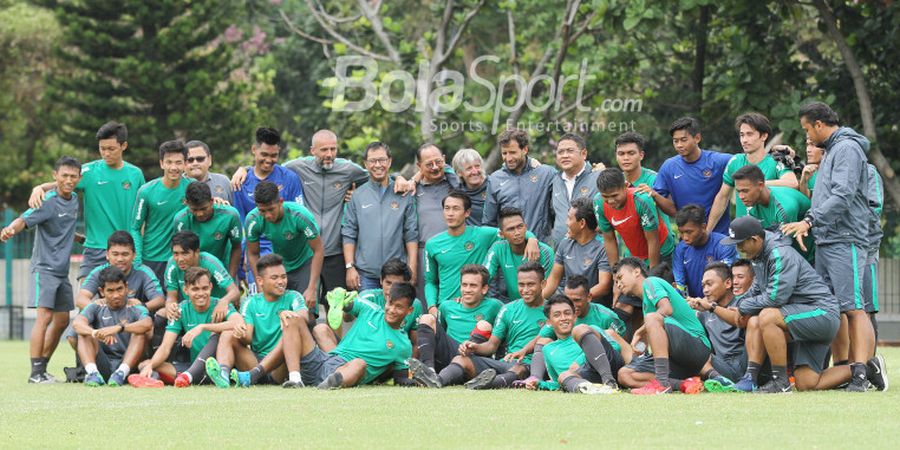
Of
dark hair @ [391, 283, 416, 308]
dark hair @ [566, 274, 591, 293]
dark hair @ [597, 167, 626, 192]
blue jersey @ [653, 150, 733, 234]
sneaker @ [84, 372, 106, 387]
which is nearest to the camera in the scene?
dark hair @ [566, 274, 591, 293]

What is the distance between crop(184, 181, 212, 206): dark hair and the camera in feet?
42.2

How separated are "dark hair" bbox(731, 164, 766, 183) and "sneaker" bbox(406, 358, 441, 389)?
3.05 meters

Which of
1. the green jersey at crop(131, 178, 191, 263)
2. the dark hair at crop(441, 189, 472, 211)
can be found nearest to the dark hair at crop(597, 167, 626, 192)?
the dark hair at crop(441, 189, 472, 211)

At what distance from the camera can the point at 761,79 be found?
19266mm

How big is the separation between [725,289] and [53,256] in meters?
6.87

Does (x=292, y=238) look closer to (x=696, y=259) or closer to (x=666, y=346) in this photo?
(x=696, y=259)

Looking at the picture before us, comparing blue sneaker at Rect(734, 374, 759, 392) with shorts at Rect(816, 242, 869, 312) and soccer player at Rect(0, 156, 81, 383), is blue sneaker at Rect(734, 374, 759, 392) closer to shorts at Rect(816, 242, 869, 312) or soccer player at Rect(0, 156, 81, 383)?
shorts at Rect(816, 242, 869, 312)

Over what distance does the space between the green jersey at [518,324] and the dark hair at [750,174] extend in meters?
2.20

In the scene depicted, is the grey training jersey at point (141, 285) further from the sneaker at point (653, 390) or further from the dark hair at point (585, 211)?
the sneaker at point (653, 390)

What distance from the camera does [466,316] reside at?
41.3 ft

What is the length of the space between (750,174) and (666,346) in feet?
5.14

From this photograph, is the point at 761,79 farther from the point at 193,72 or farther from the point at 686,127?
the point at 193,72

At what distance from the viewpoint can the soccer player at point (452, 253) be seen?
512 inches

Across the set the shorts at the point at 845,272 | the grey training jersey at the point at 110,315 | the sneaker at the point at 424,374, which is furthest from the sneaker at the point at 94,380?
the shorts at the point at 845,272
